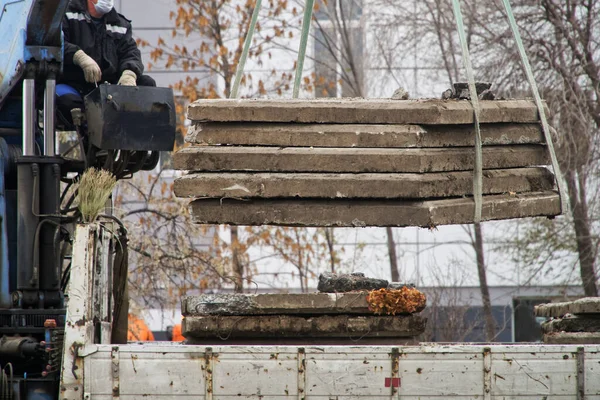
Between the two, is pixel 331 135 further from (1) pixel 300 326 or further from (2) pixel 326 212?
(1) pixel 300 326

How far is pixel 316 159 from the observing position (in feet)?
17.0

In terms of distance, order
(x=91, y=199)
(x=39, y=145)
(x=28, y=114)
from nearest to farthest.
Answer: (x=91, y=199) < (x=28, y=114) < (x=39, y=145)

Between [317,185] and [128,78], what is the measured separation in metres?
2.46

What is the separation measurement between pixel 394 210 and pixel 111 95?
252 cm

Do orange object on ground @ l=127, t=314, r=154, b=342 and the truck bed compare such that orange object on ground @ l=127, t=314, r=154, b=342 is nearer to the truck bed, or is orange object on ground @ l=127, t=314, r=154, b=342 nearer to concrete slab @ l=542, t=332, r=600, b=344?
concrete slab @ l=542, t=332, r=600, b=344

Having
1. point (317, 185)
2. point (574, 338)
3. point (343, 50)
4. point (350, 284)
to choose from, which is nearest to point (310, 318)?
point (350, 284)

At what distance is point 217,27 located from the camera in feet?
52.9

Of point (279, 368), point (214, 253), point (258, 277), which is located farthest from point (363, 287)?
point (258, 277)

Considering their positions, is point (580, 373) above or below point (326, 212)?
below

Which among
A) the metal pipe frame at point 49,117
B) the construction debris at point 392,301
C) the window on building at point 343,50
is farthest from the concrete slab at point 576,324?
Answer: the window on building at point 343,50

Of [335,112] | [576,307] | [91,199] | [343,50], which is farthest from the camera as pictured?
[343,50]

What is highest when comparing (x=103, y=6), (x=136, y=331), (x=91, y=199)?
(x=103, y=6)

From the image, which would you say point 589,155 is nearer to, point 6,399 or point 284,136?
point 284,136

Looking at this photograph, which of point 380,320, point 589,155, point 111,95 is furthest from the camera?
point 589,155
